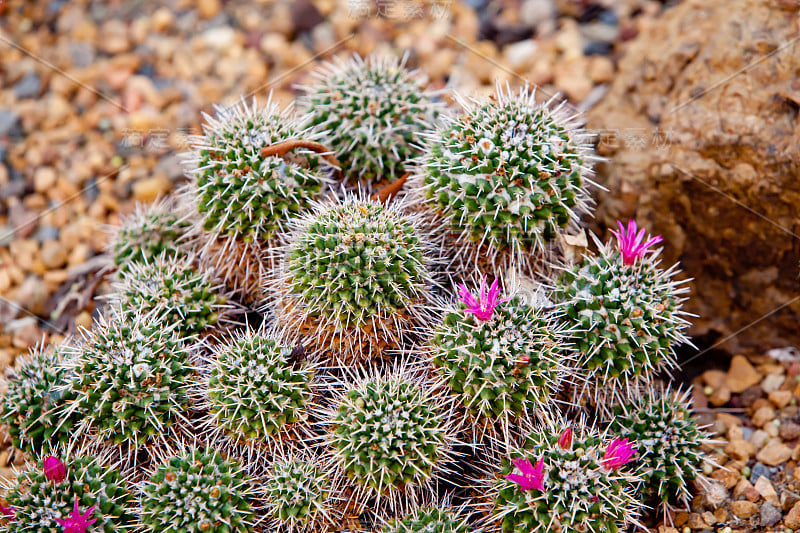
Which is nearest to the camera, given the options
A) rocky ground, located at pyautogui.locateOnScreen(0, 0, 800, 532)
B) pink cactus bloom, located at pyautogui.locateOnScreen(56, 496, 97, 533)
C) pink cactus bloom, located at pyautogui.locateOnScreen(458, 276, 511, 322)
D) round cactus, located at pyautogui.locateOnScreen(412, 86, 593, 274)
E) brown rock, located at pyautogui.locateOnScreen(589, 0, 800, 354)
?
pink cactus bloom, located at pyautogui.locateOnScreen(56, 496, 97, 533)

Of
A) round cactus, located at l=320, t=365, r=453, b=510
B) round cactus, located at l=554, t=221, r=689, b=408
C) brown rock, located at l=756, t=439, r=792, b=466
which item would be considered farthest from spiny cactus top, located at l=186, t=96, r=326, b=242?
brown rock, located at l=756, t=439, r=792, b=466

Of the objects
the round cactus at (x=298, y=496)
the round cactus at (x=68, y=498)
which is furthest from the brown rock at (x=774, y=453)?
the round cactus at (x=68, y=498)

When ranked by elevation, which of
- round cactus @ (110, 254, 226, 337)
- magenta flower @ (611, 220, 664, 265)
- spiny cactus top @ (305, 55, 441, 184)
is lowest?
magenta flower @ (611, 220, 664, 265)

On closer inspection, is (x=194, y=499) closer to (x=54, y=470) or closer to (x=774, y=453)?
(x=54, y=470)

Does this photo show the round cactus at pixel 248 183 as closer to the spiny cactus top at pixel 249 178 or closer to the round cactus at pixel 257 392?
the spiny cactus top at pixel 249 178

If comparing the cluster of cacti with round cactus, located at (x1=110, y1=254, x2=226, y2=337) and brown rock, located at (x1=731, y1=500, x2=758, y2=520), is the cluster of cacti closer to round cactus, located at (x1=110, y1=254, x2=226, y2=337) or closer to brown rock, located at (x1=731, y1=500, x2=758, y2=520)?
round cactus, located at (x1=110, y1=254, x2=226, y2=337)
